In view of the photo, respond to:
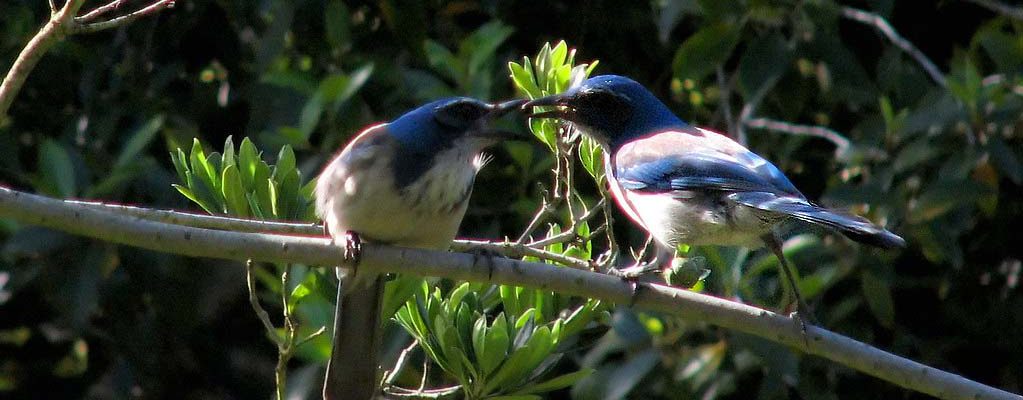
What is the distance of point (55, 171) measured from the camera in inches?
208

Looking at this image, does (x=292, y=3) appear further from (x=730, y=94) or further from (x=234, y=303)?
(x=730, y=94)

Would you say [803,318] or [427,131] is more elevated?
[427,131]

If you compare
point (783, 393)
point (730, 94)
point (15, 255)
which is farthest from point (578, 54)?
point (15, 255)

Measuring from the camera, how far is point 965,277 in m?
6.29

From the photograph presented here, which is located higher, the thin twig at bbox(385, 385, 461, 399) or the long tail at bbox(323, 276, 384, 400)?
the long tail at bbox(323, 276, 384, 400)

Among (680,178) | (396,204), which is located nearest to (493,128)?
(396,204)

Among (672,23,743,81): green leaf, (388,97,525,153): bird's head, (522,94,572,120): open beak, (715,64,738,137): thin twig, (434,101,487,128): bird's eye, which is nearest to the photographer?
(388,97,525,153): bird's head

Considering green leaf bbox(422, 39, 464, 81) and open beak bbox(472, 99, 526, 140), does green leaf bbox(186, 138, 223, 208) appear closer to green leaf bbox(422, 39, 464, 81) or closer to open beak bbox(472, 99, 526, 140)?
open beak bbox(472, 99, 526, 140)

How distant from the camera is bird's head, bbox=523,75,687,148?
4.77m

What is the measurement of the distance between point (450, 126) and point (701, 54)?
187cm

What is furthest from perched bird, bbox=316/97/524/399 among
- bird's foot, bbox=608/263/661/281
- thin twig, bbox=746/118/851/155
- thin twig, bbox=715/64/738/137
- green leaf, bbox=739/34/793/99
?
thin twig, bbox=746/118/851/155

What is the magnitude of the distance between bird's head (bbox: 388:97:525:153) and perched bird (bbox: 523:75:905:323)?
0.16m

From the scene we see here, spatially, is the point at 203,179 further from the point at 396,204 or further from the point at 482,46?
the point at 482,46

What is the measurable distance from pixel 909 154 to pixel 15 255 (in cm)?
387
